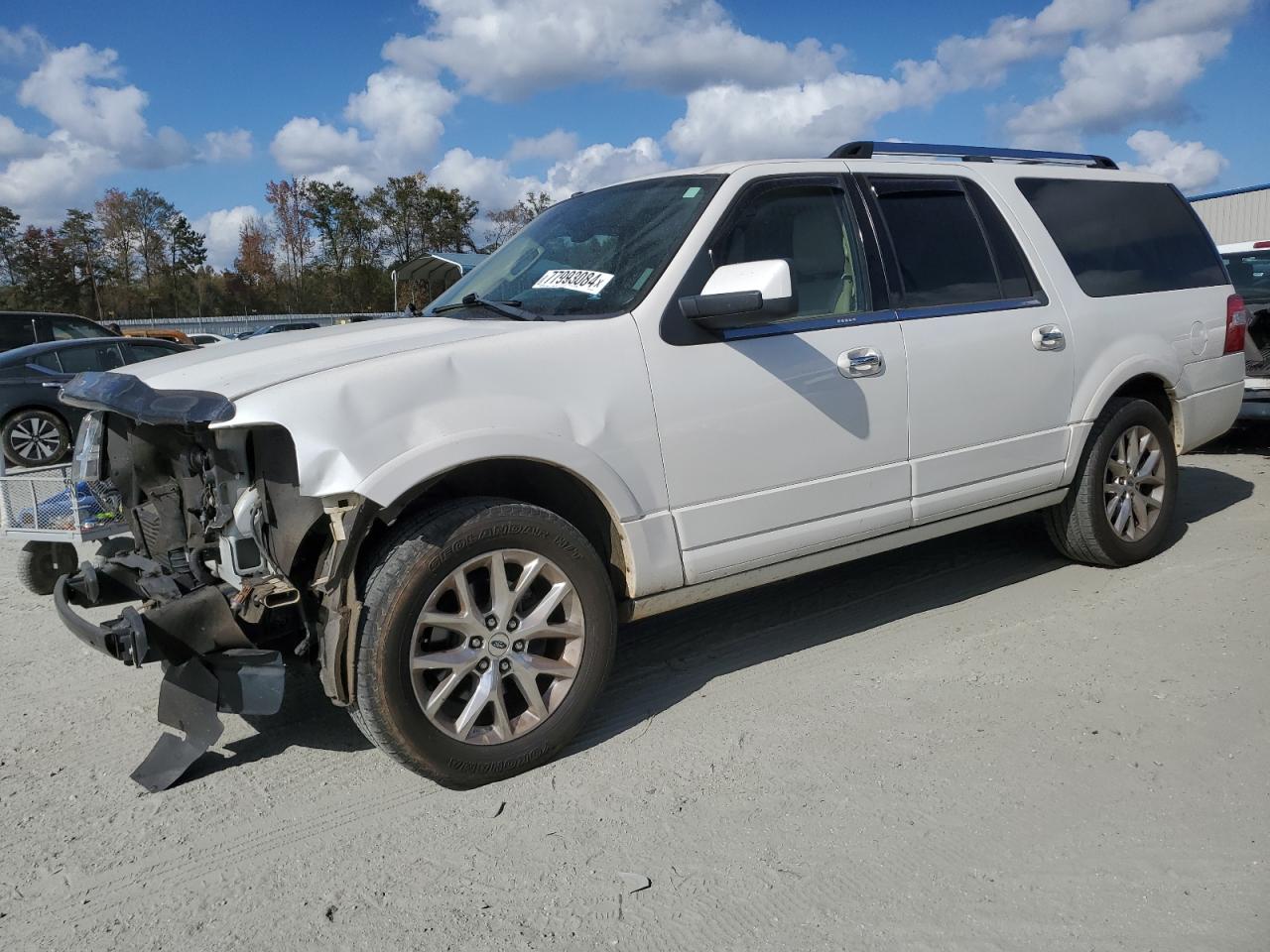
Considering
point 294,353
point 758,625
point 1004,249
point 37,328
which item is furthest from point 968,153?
point 37,328

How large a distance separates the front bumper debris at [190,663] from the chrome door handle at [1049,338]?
3402mm

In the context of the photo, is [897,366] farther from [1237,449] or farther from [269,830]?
[1237,449]

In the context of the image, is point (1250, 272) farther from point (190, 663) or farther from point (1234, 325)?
point (190, 663)

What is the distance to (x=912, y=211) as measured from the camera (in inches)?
169

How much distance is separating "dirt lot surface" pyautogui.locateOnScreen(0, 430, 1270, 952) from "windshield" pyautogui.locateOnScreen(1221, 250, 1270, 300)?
5262mm

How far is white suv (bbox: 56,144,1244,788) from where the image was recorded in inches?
118

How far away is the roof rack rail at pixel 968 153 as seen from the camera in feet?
14.3

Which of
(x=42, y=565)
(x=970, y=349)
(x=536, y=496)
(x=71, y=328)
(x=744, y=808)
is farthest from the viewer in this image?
(x=71, y=328)

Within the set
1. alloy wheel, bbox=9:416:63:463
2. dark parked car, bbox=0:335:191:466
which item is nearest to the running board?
dark parked car, bbox=0:335:191:466

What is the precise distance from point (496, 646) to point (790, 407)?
1372mm

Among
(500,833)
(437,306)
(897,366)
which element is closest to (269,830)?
(500,833)

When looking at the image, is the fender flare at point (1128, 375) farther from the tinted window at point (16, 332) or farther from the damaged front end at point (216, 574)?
the tinted window at point (16, 332)

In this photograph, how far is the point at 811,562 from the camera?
3.91m

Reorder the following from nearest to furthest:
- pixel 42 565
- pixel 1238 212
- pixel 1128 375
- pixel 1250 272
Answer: pixel 1128 375, pixel 42 565, pixel 1250 272, pixel 1238 212
